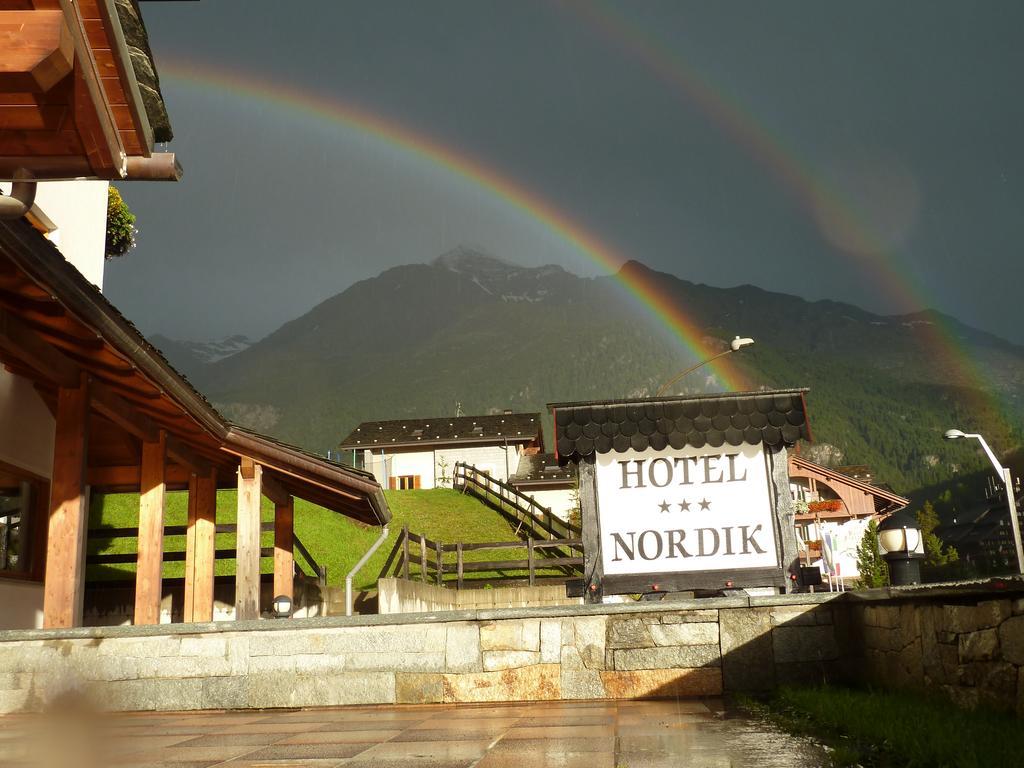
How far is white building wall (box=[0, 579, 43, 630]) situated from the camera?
10.4 meters

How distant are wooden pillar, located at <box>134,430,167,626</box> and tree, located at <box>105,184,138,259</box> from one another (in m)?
8.27

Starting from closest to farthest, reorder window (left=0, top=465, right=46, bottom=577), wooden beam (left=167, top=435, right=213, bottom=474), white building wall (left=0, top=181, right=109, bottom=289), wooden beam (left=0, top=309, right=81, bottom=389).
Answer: wooden beam (left=0, top=309, right=81, bottom=389), window (left=0, top=465, right=46, bottom=577), wooden beam (left=167, top=435, right=213, bottom=474), white building wall (left=0, top=181, right=109, bottom=289)

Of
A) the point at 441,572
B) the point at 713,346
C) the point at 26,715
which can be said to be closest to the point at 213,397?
the point at 713,346

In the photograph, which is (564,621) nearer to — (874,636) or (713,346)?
(874,636)

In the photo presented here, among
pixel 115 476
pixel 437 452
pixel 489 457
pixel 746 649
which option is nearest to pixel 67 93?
pixel 746 649

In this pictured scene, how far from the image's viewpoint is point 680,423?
29.5ft

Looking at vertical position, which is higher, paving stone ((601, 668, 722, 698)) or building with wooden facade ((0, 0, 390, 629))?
building with wooden facade ((0, 0, 390, 629))

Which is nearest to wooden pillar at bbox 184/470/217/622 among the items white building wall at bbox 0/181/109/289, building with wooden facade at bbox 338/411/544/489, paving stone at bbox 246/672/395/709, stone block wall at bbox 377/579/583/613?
white building wall at bbox 0/181/109/289

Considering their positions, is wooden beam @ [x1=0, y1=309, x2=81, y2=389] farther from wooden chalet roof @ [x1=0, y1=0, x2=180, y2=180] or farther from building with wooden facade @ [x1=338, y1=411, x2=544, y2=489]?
building with wooden facade @ [x1=338, y1=411, x2=544, y2=489]

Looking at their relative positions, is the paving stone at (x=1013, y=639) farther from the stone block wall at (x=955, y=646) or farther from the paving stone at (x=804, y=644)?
the paving stone at (x=804, y=644)

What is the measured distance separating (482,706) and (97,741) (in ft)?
9.27

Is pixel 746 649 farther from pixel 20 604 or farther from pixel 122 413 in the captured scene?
pixel 20 604

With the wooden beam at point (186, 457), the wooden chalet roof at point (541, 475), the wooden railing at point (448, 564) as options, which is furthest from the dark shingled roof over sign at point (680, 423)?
the wooden chalet roof at point (541, 475)

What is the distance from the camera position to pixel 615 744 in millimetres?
4781
